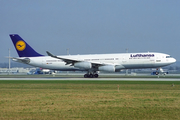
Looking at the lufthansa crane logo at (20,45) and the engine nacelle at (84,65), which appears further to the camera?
the lufthansa crane logo at (20,45)

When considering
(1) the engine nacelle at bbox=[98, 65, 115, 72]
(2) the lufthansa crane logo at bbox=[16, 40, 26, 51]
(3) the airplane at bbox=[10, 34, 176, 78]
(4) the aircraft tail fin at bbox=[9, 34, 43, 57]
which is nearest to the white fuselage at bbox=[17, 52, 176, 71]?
(3) the airplane at bbox=[10, 34, 176, 78]

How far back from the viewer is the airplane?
5122 cm

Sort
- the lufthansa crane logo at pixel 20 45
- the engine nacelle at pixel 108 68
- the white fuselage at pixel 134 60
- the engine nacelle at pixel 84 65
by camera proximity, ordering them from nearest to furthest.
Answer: the engine nacelle at pixel 108 68 < the white fuselage at pixel 134 60 < the engine nacelle at pixel 84 65 < the lufthansa crane logo at pixel 20 45

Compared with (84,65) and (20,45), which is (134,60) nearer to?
(84,65)

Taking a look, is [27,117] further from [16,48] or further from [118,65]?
[16,48]

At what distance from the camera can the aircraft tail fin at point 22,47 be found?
57188mm

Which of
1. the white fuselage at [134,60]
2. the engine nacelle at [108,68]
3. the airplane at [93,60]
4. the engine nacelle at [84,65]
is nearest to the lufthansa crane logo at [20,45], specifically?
the airplane at [93,60]

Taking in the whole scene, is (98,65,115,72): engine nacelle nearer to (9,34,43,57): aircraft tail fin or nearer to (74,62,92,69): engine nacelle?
(74,62,92,69): engine nacelle

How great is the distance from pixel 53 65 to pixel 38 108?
39.2 meters

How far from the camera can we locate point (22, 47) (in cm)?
5716

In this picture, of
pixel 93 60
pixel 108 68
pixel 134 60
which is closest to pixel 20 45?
pixel 93 60

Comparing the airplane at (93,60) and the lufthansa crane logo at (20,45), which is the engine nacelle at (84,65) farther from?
the lufthansa crane logo at (20,45)

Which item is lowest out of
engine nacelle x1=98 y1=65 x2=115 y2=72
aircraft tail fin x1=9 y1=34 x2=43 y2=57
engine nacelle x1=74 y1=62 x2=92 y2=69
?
engine nacelle x1=98 y1=65 x2=115 y2=72

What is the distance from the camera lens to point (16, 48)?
189 ft
